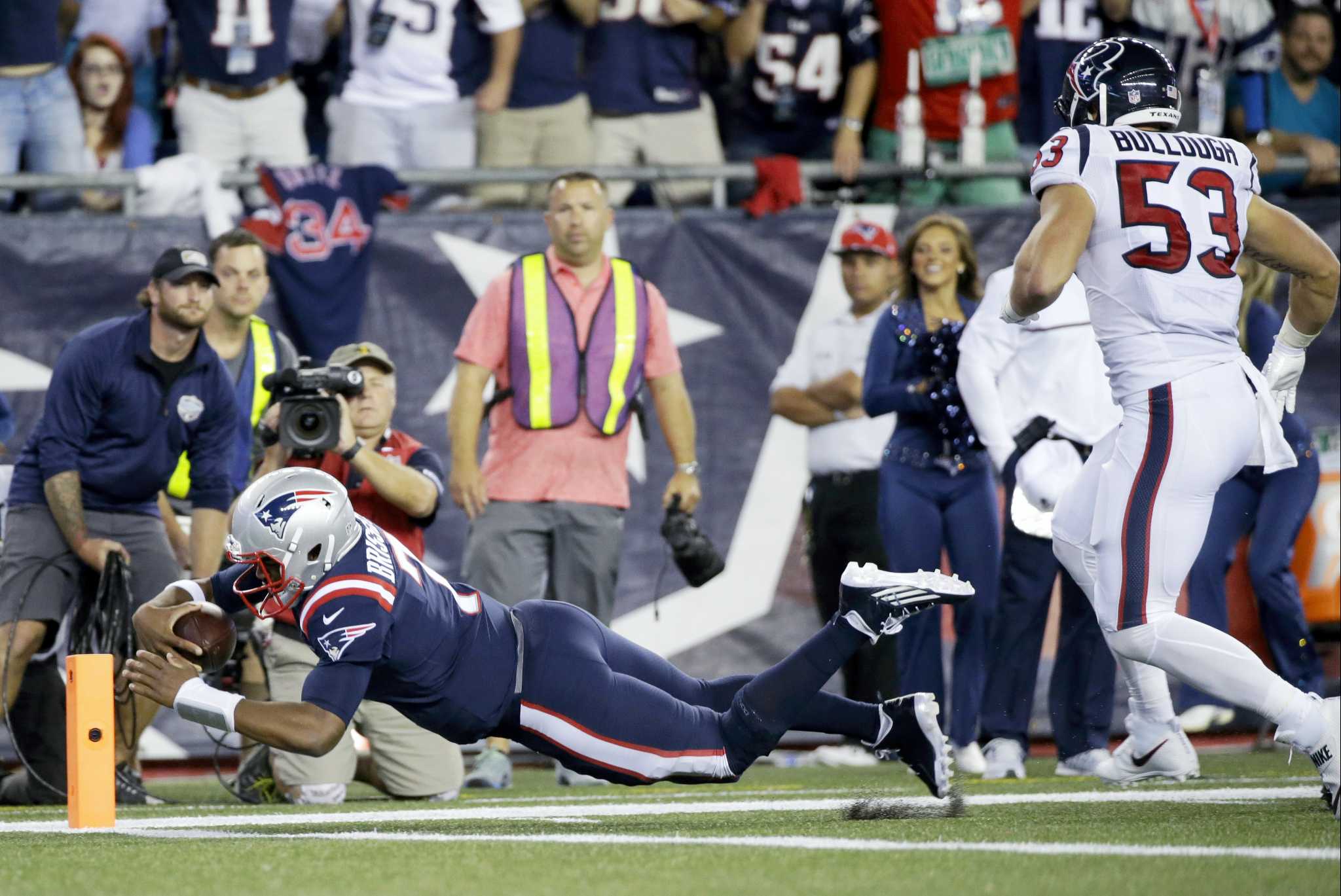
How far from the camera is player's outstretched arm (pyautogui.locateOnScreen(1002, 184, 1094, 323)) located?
434 cm

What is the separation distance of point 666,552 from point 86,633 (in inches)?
101

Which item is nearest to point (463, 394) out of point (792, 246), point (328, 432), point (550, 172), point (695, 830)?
point (328, 432)

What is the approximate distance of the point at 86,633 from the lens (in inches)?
245

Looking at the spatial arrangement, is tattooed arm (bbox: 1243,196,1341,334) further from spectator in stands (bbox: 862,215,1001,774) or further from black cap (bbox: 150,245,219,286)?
black cap (bbox: 150,245,219,286)

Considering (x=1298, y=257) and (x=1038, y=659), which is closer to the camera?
(x=1298, y=257)

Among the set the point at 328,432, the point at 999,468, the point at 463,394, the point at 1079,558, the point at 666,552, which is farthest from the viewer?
the point at 666,552

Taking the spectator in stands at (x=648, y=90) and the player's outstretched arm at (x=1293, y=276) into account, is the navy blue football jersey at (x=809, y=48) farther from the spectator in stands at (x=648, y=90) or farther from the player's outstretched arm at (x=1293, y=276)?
the player's outstretched arm at (x=1293, y=276)

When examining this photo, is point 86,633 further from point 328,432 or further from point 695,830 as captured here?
point 695,830

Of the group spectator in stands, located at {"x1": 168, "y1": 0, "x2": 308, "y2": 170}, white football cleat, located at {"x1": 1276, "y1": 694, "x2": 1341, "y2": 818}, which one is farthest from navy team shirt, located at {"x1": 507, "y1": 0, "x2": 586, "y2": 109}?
white football cleat, located at {"x1": 1276, "y1": 694, "x2": 1341, "y2": 818}

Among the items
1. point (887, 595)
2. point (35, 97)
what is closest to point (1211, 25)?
point (35, 97)

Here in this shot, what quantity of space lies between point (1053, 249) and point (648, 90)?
4602 mm

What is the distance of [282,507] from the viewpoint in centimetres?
423

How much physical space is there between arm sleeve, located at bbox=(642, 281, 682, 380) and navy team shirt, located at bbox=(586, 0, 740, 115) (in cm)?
180

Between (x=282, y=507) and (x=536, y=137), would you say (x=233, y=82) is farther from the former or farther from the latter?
(x=282, y=507)
